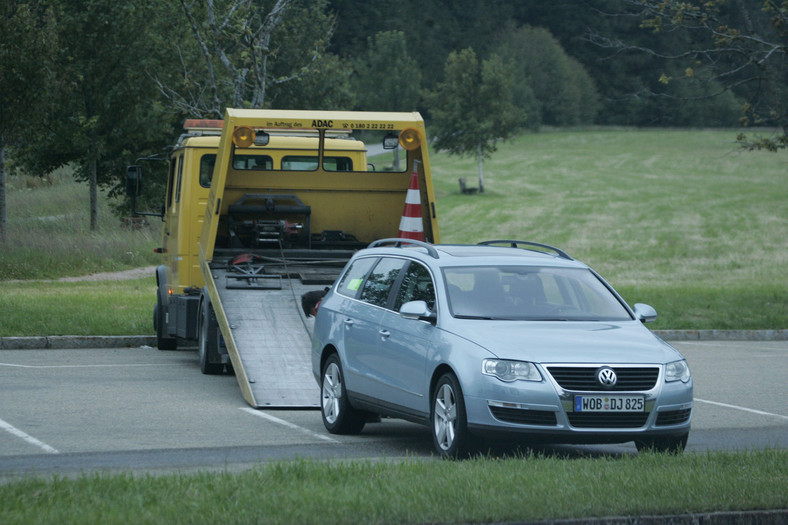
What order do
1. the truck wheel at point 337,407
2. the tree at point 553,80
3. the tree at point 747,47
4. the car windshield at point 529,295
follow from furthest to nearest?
the tree at point 553,80, the tree at point 747,47, the truck wheel at point 337,407, the car windshield at point 529,295

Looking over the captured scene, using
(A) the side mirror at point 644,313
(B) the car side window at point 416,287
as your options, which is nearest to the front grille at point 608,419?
(A) the side mirror at point 644,313

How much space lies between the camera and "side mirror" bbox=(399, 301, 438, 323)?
8.75 metres

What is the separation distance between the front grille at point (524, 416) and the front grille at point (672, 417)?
32.1 inches

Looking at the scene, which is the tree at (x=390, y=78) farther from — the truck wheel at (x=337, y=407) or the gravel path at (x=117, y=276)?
the truck wheel at (x=337, y=407)

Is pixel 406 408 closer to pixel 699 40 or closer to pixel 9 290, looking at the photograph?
pixel 9 290

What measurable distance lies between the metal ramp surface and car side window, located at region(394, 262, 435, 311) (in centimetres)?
240

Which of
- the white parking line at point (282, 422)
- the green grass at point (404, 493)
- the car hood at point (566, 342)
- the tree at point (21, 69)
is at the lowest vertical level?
the white parking line at point (282, 422)

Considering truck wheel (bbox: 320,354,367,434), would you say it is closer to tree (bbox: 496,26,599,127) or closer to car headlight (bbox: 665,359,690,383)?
car headlight (bbox: 665,359,690,383)

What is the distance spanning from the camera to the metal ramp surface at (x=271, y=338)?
457 inches

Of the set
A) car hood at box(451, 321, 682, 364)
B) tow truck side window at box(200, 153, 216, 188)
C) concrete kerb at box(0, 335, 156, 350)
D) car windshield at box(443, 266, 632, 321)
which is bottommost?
concrete kerb at box(0, 335, 156, 350)

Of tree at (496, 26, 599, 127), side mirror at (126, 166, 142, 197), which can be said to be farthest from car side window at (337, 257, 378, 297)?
tree at (496, 26, 599, 127)

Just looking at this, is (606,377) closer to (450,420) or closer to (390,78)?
(450,420)

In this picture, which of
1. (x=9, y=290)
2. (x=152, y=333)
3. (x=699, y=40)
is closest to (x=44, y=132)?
(x=9, y=290)

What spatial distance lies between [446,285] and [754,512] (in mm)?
3425
